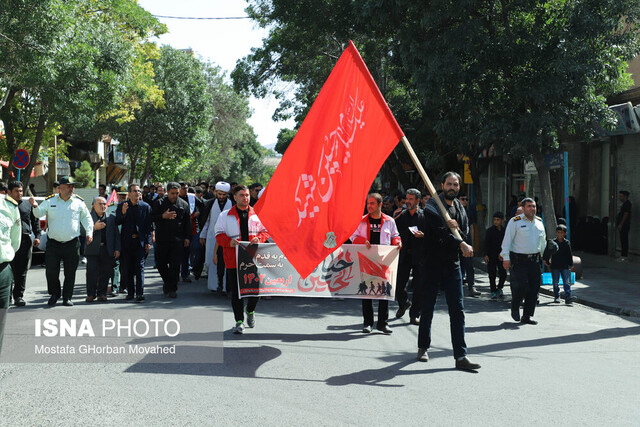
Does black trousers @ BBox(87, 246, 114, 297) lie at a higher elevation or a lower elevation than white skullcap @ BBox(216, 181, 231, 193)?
lower

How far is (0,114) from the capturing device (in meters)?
24.5

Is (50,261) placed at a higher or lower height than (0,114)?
lower

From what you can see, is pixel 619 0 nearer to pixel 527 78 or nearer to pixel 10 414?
pixel 527 78

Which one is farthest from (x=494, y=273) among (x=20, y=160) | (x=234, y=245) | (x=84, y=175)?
(x=84, y=175)

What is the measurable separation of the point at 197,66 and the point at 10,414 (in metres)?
42.6

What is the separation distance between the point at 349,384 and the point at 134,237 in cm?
598

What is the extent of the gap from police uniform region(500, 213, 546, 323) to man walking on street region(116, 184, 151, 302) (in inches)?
219

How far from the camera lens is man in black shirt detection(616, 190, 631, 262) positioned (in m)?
18.0

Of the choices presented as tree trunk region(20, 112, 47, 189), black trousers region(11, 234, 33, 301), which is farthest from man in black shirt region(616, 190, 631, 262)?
tree trunk region(20, 112, 47, 189)

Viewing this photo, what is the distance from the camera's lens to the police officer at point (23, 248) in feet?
33.9

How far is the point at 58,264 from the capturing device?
1016cm

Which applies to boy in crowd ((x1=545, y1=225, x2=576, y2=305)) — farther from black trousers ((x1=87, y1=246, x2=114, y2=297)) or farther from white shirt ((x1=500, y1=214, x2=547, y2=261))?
black trousers ((x1=87, y1=246, x2=114, y2=297))

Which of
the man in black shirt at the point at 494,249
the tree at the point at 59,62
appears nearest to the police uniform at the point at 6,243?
the man in black shirt at the point at 494,249

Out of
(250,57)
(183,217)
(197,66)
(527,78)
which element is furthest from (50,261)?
(197,66)
